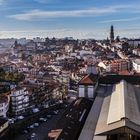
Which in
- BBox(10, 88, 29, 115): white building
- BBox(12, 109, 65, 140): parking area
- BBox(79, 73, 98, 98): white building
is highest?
BBox(79, 73, 98, 98): white building

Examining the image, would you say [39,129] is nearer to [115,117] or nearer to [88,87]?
[88,87]

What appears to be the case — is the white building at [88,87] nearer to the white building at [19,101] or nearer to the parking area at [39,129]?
the parking area at [39,129]

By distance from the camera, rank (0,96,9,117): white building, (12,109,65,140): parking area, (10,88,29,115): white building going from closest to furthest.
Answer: (12,109,65,140): parking area → (0,96,9,117): white building → (10,88,29,115): white building

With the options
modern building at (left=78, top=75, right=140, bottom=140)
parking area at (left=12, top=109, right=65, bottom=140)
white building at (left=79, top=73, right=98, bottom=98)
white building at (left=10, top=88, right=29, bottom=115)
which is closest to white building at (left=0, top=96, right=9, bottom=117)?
white building at (left=10, top=88, right=29, bottom=115)

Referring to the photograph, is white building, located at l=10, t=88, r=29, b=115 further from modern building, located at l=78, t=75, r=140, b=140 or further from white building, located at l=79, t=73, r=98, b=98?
modern building, located at l=78, t=75, r=140, b=140

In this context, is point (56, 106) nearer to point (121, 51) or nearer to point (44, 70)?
point (44, 70)

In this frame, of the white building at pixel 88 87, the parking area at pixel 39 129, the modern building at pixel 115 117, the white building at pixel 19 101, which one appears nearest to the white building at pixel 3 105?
the white building at pixel 19 101
